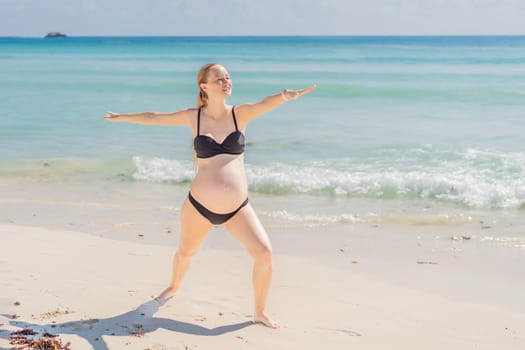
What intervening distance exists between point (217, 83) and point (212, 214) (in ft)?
3.07

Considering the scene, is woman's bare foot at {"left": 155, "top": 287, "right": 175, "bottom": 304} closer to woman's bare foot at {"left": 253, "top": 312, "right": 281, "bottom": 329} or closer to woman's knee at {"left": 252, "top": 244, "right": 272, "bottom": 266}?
woman's bare foot at {"left": 253, "top": 312, "right": 281, "bottom": 329}

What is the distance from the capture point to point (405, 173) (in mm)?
12711

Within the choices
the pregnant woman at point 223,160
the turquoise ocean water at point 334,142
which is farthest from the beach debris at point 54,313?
the turquoise ocean water at point 334,142

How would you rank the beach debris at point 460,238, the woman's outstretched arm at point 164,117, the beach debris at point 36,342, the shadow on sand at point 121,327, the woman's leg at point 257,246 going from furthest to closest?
the beach debris at point 460,238, the woman's outstretched arm at point 164,117, the woman's leg at point 257,246, the shadow on sand at point 121,327, the beach debris at point 36,342

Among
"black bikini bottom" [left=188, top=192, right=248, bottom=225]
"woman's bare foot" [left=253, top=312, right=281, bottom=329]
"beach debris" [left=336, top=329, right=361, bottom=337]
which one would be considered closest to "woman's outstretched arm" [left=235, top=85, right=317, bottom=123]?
"black bikini bottom" [left=188, top=192, right=248, bottom=225]

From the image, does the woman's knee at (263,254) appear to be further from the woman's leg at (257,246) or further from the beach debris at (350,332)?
the beach debris at (350,332)

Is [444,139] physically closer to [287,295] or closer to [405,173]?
[405,173]

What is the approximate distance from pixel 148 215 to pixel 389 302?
4632mm

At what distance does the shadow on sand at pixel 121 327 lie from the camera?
16.4 ft

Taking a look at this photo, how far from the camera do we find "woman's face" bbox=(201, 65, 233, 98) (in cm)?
510

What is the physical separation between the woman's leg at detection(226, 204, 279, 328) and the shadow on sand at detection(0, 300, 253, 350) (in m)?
0.23

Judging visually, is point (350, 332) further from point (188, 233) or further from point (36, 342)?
point (36, 342)

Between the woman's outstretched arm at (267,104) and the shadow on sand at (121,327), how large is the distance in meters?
1.53

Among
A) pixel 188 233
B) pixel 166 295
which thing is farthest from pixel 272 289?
pixel 188 233
